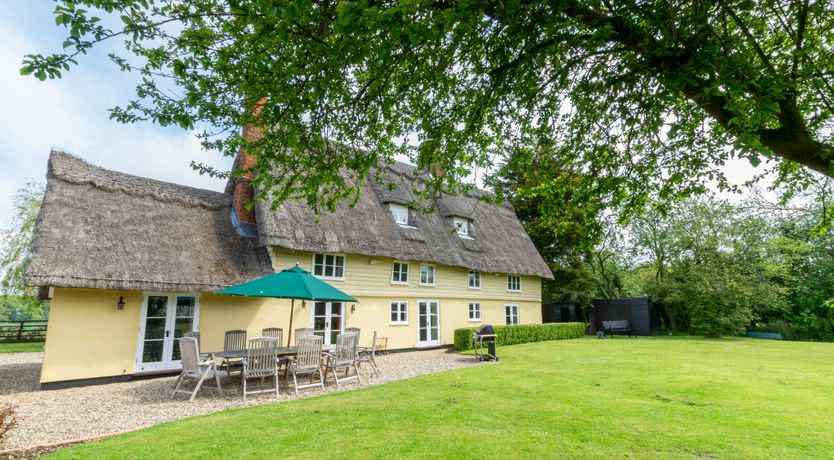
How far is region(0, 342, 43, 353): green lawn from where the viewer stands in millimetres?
17484

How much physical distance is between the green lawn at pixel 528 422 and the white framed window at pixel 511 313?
11.4m

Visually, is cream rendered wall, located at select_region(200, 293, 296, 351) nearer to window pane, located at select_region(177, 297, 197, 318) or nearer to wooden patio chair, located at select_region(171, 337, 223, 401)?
window pane, located at select_region(177, 297, 197, 318)

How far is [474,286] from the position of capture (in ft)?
63.8

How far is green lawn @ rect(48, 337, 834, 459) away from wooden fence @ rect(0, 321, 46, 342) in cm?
2279

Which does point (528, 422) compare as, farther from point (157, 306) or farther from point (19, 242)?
point (19, 242)

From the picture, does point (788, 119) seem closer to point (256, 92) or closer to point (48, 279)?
point (256, 92)

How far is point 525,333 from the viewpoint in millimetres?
19062

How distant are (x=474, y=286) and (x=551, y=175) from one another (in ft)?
43.6

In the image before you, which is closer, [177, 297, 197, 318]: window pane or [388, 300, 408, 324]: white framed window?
[177, 297, 197, 318]: window pane

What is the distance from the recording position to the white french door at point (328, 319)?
45.0ft

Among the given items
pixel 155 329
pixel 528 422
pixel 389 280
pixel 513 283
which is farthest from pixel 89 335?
pixel 513 283

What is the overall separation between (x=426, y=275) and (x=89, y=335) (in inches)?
439

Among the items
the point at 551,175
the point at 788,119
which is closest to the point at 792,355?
the point at 551,175

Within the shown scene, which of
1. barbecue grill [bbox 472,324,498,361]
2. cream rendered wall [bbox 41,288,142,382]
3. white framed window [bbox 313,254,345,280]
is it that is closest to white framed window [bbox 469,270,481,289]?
barbecue grill [bbox 472,324,498,361]
